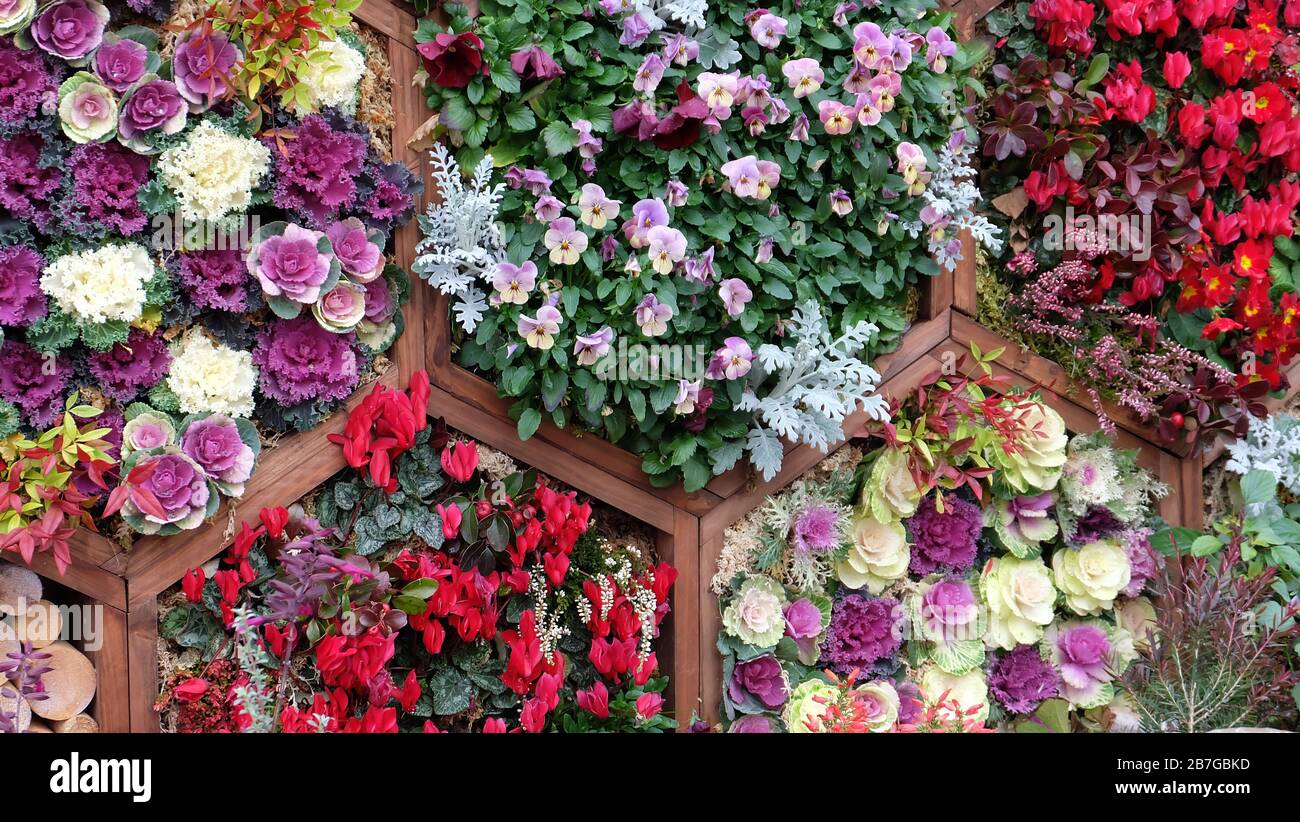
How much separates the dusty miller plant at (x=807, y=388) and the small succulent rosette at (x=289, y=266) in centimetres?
99

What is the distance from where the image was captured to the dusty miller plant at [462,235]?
86.5 inches

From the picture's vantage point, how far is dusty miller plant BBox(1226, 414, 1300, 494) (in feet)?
8.99

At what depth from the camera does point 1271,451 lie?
9.00 ft

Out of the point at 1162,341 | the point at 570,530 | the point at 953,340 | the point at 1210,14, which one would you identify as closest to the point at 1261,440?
the point at 1162,341

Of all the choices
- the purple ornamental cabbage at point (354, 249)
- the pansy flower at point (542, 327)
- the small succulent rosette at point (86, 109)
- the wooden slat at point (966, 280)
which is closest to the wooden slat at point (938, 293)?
the wooden slat at point (966, 280)

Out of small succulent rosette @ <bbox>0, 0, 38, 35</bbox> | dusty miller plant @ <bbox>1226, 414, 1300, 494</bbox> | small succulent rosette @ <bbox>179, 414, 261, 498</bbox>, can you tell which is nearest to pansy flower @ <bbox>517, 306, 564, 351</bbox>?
small succulent rosette @ <bbox>179, 414, 261, 498</bbox>

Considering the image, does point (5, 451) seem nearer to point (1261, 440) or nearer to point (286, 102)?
point (286, 102)

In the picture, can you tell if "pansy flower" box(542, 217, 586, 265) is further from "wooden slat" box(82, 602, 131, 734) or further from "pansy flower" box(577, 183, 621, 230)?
"wooden slat" box(82, 602, 131, 734)

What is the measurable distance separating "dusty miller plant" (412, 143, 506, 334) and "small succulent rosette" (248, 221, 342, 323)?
0.22m

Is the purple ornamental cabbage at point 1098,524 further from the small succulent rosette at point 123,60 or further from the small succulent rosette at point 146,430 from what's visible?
the small succulent rosette at point 123,60

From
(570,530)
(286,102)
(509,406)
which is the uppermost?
(286,102)

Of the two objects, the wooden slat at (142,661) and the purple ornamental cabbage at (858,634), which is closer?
the wooden slat at (142,661)

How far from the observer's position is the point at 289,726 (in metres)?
2.05

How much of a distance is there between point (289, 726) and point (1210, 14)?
2848 mm
